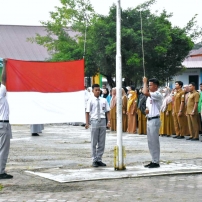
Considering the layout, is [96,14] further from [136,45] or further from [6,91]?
[6,91]

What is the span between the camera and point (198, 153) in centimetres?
1812

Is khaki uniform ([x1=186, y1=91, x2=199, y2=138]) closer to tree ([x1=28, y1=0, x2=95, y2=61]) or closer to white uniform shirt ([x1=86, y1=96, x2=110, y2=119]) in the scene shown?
white uniform shirt ([x1=86, y1=96, x2=110, y2=119])

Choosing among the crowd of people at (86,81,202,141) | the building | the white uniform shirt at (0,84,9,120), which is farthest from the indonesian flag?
the building

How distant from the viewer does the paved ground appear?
36.1ft

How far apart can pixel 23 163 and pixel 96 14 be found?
1089 inches

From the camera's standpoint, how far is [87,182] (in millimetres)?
A: 12664

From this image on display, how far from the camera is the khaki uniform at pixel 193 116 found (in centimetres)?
2348

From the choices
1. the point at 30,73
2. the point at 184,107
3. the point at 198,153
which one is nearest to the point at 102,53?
the point at 184,107

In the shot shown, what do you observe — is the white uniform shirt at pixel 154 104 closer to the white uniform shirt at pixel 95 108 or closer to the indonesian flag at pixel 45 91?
the white uniform shirt at pixel 95 108

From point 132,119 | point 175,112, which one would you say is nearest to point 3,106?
point 175,112

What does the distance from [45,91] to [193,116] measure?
9.59 meters

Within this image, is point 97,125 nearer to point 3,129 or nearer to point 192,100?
point 3,129

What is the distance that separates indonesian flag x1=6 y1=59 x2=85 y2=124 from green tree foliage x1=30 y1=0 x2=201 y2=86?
2390cm

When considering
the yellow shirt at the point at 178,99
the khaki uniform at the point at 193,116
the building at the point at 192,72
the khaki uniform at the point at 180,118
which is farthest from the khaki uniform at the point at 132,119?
the building at the point at 192,72
